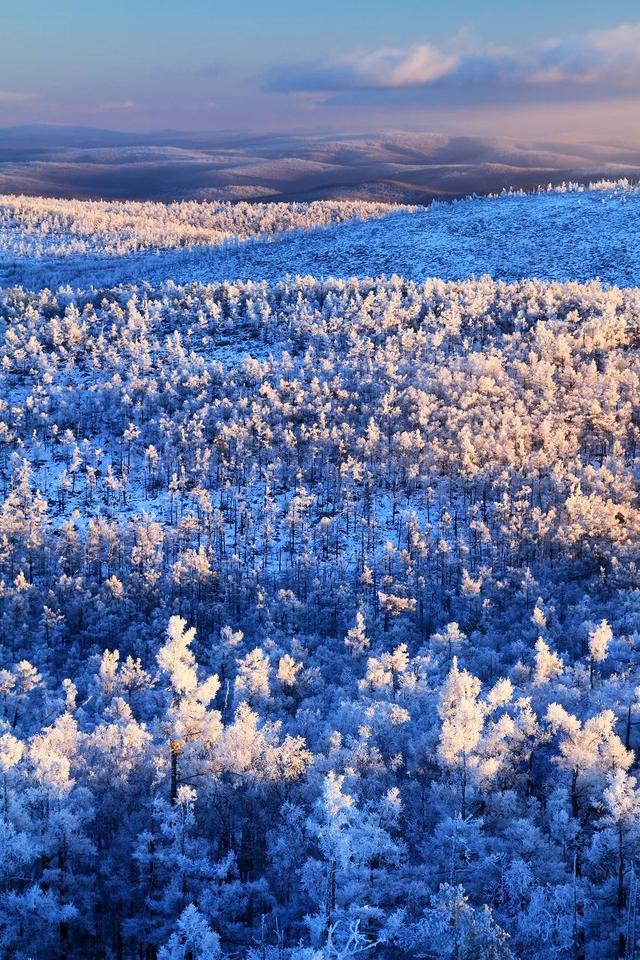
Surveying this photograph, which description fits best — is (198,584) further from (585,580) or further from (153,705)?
(585,580)

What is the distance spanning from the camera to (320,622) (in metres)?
66.2

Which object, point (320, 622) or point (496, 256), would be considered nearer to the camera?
point (320, 622)

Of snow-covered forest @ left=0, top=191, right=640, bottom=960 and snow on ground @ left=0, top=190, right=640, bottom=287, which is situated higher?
snow on ground @ left=0, top=190, right=640, bottom=287

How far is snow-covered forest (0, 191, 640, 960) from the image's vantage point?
28.1m

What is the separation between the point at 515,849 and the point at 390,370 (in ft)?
255

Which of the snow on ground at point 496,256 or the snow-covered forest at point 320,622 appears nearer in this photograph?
the snow-covered forest at point 320,622

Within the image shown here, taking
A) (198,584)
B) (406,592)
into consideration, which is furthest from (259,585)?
(406,592)

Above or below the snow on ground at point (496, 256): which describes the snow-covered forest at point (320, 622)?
below

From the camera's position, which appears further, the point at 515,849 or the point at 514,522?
the point at 514,522

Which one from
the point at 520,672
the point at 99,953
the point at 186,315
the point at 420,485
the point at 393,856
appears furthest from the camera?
the point at 186,315

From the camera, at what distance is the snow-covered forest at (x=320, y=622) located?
1107 inches

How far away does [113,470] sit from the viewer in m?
91.6

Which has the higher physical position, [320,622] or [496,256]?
[496,256]

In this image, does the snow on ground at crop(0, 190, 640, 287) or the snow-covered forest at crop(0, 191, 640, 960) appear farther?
the snow on ground at crop(0, 190, 640, 287)
